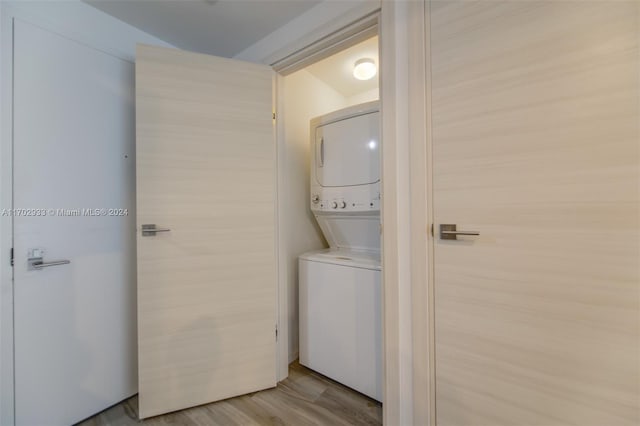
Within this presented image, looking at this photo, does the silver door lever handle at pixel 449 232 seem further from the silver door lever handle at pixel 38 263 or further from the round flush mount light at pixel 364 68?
the silver door lever handle at pixel 38 263

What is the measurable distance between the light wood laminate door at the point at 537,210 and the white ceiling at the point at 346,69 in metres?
0.89

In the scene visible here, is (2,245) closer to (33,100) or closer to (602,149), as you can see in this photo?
(33,100)

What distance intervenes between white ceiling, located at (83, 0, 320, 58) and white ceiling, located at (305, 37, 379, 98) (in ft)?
1.55

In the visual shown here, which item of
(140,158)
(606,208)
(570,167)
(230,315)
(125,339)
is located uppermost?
(140,158)

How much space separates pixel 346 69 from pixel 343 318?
1.99 metres

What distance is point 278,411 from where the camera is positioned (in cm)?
148

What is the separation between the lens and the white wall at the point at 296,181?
1978 mm

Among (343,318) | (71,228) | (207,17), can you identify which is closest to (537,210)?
(343,318)

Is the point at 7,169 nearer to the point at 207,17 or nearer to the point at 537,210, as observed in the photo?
the point at 207,17

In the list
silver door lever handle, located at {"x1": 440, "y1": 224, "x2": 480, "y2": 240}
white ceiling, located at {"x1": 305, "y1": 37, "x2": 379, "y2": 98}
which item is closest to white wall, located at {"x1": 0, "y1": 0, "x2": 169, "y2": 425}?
white ceiling, located at {"x1": 305, "y1": 37, "x2": 379, "y2": 98}

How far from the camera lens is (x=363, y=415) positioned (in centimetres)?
146

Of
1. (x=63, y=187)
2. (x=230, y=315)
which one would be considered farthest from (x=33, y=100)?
(x=230, y=315)

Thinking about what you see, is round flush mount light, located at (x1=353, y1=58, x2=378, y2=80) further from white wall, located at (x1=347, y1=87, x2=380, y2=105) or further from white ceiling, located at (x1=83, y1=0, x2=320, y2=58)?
white ceiling, located at (x1=83, y1=0, x2=320, y2=58)

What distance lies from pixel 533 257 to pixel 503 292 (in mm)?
167
